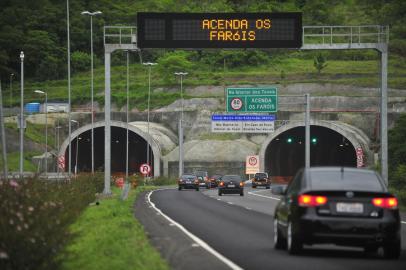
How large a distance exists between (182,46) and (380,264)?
31679 millimetres

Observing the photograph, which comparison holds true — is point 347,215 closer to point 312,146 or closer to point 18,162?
point 18,162

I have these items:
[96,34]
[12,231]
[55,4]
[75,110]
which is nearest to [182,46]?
[12,231]

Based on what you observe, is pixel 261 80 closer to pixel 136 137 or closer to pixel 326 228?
pixel 136 137

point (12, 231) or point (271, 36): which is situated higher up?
point (271, 36)

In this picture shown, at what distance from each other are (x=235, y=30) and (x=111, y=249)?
99.3 ft

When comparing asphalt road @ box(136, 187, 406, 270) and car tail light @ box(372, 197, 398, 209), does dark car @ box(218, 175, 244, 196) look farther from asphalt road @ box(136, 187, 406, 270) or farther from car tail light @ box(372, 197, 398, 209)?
car tail light @ box(372, 197, 398, 209)

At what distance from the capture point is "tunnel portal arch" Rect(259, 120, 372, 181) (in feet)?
322

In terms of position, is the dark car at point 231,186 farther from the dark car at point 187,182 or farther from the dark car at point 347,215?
the dark car at point 347,215

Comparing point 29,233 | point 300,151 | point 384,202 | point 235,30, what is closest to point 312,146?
point 300,151

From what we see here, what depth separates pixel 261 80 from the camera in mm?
141500

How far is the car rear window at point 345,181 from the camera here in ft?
62.5

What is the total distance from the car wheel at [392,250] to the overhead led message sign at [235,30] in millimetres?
30218

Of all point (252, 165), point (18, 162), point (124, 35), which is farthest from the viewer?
point (18, 162)

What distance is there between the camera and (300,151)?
392 ft
